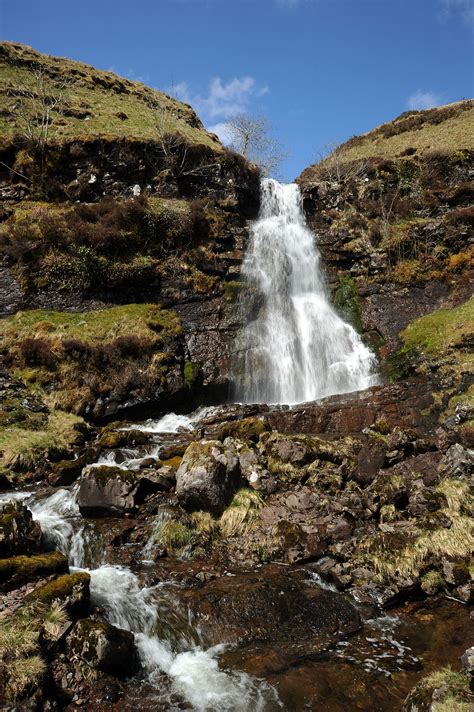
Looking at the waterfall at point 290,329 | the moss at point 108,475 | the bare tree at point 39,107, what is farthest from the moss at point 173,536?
the bare tree at point 39,107

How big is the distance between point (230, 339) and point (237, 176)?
16.1 m

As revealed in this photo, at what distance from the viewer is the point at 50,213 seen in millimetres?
30562

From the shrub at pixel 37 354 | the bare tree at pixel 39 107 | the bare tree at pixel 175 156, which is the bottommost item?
the shrub at pixel 37 354

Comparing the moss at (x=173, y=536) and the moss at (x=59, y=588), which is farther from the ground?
the moss at (x=59, y=588)

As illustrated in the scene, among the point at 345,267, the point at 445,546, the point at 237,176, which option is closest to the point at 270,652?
the point at 445,546

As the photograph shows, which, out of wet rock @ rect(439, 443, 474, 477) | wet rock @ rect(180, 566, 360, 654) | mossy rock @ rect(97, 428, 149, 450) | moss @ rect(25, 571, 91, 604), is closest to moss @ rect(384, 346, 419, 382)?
wet rock @ rect(439, 443, 474, 477)

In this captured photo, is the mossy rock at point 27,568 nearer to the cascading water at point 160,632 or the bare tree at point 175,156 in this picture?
the cascading water at point 160,632

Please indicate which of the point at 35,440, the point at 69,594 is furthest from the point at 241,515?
the point at 35,440

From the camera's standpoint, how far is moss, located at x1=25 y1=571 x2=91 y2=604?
7922mm

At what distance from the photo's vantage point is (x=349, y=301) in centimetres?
3183

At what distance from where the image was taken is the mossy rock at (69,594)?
7941 millimetres

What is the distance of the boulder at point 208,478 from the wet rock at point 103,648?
16.4ft

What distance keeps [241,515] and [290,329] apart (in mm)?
18937

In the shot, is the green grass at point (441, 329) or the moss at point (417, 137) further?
the moss at point (417, 137)
